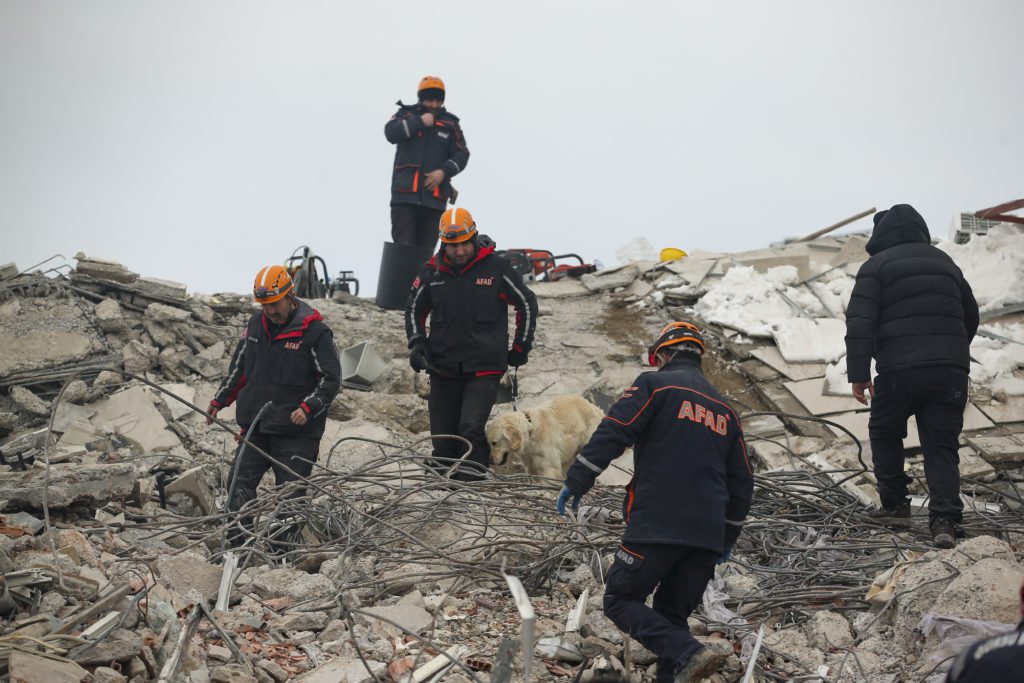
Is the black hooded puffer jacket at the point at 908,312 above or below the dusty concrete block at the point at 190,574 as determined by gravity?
above

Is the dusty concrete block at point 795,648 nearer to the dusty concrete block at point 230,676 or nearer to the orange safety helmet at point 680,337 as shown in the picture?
the orange safety helmet at point 680,337

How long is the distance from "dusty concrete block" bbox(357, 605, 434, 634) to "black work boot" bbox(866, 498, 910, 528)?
321cm

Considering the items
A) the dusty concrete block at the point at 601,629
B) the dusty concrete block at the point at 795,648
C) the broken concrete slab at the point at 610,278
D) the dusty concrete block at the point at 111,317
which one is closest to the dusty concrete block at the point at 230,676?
the dusty concrete block at the point at 601,629

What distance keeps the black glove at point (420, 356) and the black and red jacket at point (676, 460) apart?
3.28 metres

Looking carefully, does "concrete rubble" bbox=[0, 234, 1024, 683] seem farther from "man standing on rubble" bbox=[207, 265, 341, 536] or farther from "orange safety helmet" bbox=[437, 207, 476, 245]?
"orange safety helmet" bbox=[437, 207, 476, 245]

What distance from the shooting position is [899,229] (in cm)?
A: 638

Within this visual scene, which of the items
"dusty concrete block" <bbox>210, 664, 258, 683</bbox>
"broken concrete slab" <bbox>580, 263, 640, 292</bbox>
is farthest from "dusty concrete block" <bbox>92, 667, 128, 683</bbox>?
"broken concrete slab" <bbox>580, 263, 640, 292</bbox>

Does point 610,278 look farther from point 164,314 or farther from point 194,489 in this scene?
point 194,489

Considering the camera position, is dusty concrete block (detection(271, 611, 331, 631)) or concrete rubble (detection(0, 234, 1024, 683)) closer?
concrete rubble (detection(0, 234, 1024, 683))

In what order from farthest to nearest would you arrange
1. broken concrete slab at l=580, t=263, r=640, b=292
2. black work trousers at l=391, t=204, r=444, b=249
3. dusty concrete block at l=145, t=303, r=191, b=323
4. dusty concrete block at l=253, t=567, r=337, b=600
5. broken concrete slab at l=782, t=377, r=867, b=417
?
broken concrete slab at l=580, t=263, r=640, b=292 → black work trousers at l=391, t=204, r=444, b=249 → dusty concrete block at l=145, t=303, r=191, b=323 → broken concrete slab at l=782, t=377, r=867, b=417 → dusty concrete block at l=253, t=567, r=337, b=600

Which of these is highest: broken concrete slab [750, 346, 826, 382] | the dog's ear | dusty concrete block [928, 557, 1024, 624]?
broken concrete slab [750, 346, 826, 382]

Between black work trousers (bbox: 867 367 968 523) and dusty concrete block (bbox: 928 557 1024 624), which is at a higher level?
black work trousers (bbox: 867 367 968 523)

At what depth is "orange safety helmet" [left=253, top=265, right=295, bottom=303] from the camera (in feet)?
23.0

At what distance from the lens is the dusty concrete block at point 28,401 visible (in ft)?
29.4
